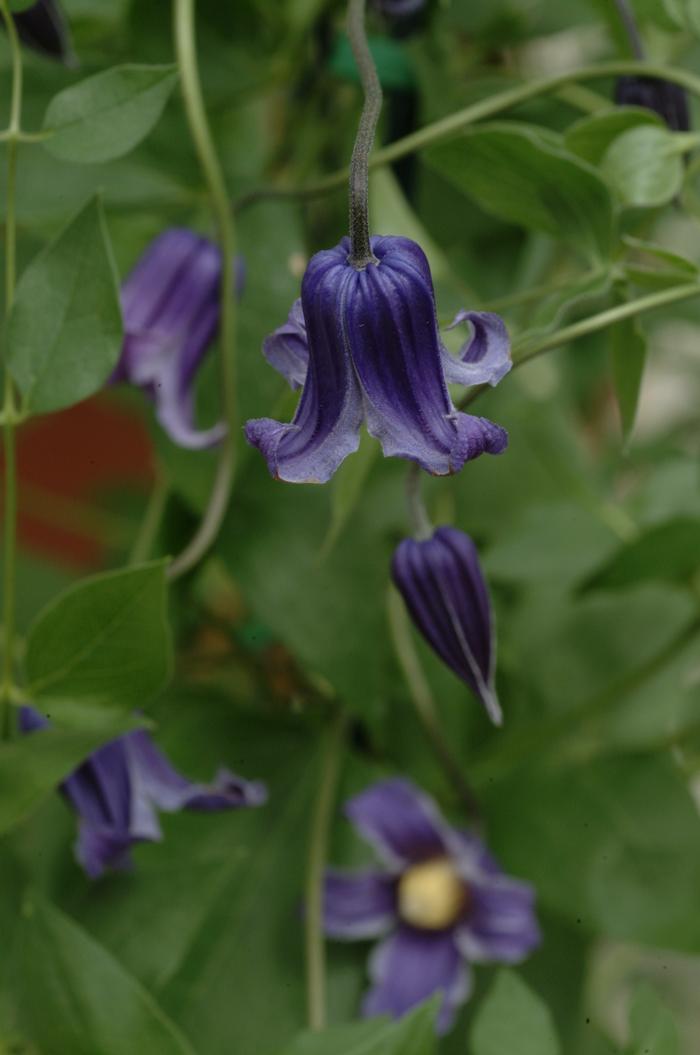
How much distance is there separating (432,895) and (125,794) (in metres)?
0.17

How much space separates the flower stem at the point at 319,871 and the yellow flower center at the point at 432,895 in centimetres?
3

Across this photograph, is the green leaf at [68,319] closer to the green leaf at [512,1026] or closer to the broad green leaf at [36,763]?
the broad green leaf at [36,763]

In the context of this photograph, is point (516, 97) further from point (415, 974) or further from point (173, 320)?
point (415, 974)

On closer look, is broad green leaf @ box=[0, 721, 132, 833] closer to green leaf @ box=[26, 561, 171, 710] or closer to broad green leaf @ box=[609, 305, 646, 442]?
green leaf @ box=[26, 561, 171, 710]

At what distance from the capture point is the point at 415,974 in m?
0.47

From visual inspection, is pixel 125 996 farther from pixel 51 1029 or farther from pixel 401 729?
pixel 401 729

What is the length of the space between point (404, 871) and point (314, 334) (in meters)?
0.29

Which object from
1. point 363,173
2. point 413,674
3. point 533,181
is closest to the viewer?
point 363,173

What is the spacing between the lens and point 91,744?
314mm

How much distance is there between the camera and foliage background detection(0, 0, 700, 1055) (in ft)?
1.38

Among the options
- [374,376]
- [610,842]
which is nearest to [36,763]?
[374,376]

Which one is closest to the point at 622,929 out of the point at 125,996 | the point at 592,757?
the point at 592,757

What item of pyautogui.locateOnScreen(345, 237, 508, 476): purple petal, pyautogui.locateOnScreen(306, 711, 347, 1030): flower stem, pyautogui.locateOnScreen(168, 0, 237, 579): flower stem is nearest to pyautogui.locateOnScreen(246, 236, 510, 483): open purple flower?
pyautogui.locateOnScreen(345, 237, 508, 476): purple petal

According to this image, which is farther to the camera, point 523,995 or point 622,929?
point 622,929
